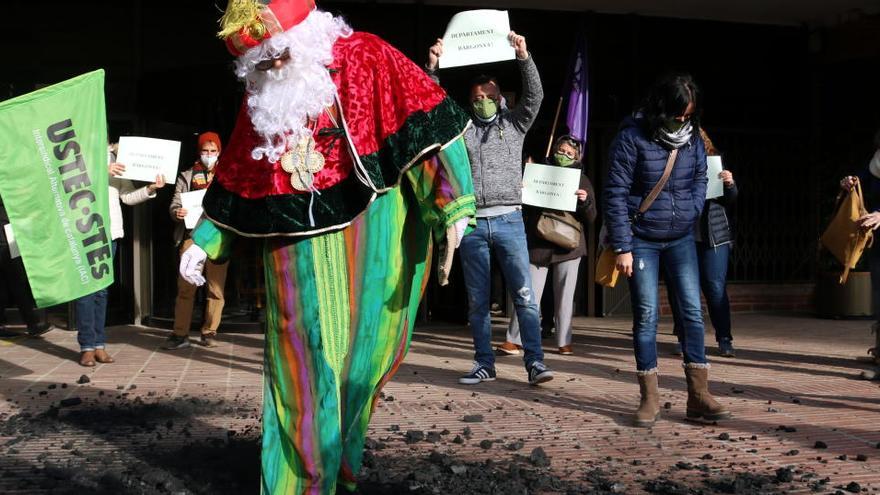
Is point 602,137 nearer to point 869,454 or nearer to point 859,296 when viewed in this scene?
point 859,296

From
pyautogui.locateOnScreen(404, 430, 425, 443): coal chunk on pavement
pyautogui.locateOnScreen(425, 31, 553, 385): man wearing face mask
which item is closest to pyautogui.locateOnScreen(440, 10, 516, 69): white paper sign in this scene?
pyautogui.locateOnScreen(425, 31, 553, 385): man wearing face mask

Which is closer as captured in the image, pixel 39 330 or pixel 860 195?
pixel 860 195

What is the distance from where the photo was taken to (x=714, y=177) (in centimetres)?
750

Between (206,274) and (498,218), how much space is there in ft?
11.4

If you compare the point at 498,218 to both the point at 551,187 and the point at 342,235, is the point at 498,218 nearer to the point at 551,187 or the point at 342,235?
the point at 551,187

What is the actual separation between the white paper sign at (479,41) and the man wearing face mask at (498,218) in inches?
13.7

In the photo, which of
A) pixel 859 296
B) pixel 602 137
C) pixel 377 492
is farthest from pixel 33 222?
pixel 859 296

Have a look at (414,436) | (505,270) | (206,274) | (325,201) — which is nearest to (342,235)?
(325,201)

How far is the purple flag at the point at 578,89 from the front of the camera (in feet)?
30.8

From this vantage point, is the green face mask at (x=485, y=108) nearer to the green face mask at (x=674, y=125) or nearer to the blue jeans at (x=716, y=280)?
the green face mask at (x=674, y=125)

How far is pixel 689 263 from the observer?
5.62 metres

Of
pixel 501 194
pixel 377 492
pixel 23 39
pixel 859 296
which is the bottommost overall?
pixel 377 492

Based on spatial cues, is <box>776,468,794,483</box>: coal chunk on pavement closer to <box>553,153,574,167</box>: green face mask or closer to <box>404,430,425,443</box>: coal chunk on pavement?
<box>404,430,425,443</box>: coal chunk on pavement

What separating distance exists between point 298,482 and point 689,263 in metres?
2.81
